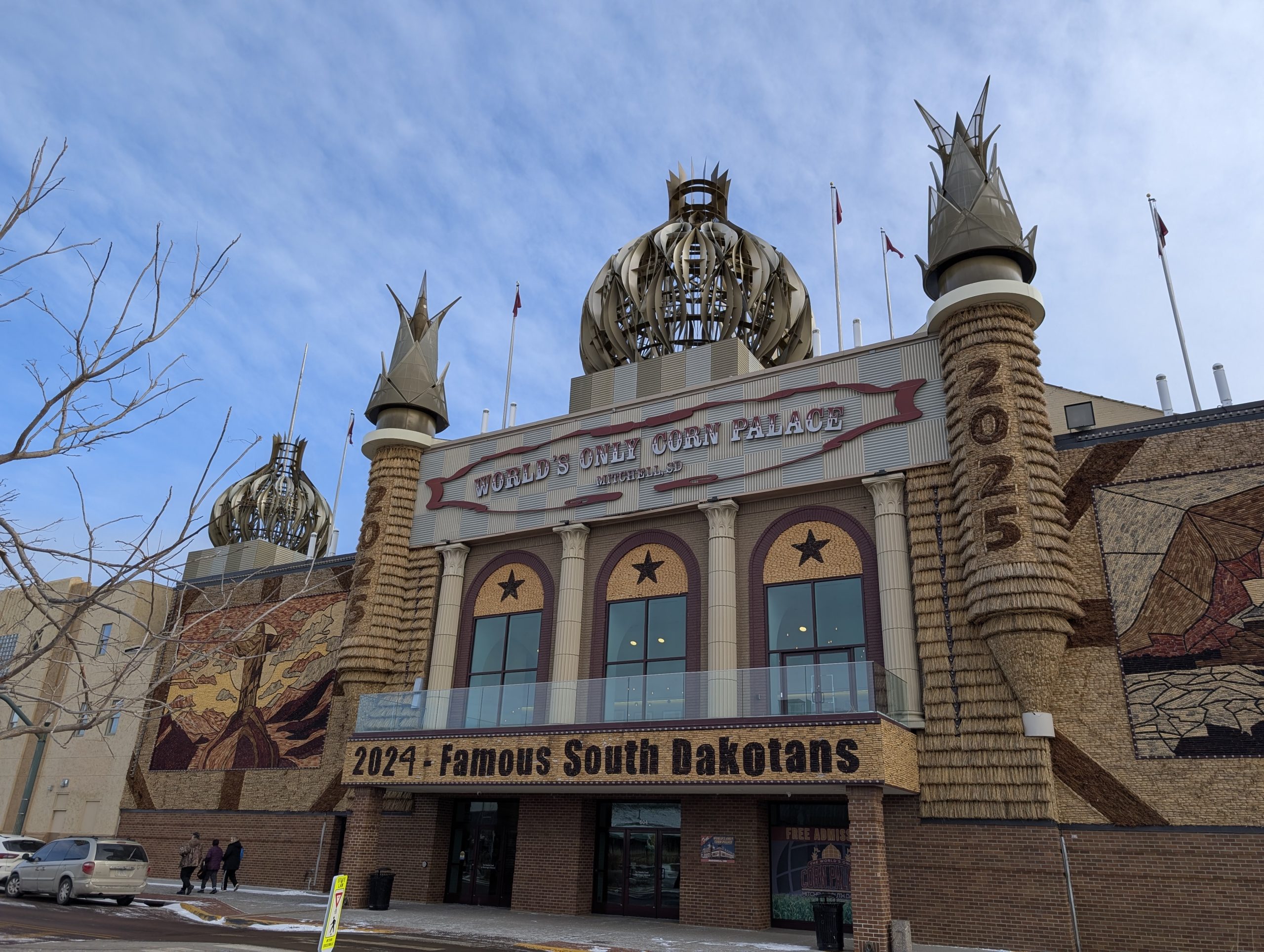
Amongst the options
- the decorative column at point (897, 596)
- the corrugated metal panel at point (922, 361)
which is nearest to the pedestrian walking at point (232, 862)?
the decorative column at point (897, 596)

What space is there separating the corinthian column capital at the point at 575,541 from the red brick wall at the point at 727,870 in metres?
8.05

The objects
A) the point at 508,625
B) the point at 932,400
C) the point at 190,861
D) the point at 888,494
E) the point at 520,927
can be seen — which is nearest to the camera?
the point at 520,927

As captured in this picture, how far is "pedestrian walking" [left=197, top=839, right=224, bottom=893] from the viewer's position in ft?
88.3

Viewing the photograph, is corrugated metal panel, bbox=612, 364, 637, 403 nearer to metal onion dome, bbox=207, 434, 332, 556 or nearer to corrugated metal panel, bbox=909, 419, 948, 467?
corrugated metal panel, bbox=909, 419, 948, 467

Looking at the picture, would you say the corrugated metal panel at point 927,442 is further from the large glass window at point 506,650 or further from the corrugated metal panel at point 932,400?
the large glass window at point 506,650

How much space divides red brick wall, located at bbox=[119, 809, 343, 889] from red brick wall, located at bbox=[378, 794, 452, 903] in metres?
2.64

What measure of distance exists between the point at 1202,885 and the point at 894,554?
9100 mm

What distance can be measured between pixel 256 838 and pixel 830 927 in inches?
801

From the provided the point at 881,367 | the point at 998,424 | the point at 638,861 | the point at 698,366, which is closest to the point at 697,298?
the point at 698,366

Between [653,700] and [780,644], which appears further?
[780,644]

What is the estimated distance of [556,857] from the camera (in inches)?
977

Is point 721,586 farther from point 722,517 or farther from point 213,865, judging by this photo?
point 213,865

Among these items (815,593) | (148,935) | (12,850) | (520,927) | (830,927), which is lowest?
(148,935)

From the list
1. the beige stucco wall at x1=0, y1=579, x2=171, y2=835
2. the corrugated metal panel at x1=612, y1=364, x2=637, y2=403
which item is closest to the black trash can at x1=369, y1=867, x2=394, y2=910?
the corrugated metal panel at x1=612, y1=364, x2=637, y2=403
